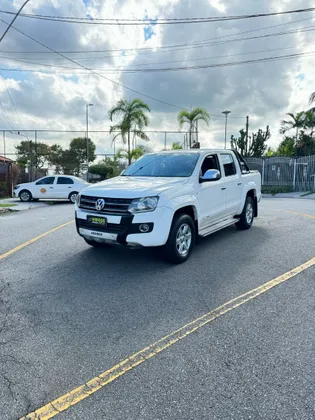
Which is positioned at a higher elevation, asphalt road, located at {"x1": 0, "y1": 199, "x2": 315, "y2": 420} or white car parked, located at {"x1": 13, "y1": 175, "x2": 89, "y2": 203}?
white car parked, located at {"x1": 13, "y1": 175, "x2": 89, "y2": 203}

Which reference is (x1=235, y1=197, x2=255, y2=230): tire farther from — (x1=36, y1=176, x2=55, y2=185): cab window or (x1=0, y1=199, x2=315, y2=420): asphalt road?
(x1=36, y1=176, x2=55, y2=185): cab window

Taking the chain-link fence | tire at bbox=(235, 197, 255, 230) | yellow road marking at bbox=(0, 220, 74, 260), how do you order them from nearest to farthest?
yellow road marking at bbox=(0, 220, 74, 260) < tire at bbox=(235, 197, 255, 230) < the chain-link fence

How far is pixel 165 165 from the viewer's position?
6316 millimetres

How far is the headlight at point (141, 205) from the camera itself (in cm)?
477

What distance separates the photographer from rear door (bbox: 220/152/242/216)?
6809 mm

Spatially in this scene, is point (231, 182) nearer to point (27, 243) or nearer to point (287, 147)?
point (27, 243)

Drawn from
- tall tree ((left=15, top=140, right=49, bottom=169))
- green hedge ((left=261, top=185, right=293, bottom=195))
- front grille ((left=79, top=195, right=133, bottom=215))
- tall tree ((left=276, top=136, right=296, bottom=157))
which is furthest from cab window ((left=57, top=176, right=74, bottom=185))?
tall tree ((left=276, top=136, right=296, bottom=157))

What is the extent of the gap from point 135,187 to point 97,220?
31.1 inches

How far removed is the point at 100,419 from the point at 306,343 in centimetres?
198

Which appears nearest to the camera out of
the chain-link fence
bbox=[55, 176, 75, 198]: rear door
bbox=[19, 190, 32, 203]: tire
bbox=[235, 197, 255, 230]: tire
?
bbox=[235, 197, 255, 230]: tire

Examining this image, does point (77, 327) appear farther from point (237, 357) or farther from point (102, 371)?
point (237, 357)

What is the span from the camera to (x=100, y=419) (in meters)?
2.16

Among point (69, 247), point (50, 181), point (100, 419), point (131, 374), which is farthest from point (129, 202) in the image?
point (50, 181)

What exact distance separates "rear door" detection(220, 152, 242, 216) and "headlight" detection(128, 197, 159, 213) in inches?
95.4
